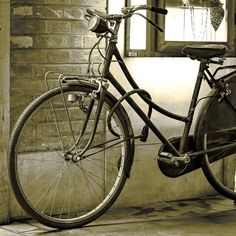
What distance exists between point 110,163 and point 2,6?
1439 millimetres

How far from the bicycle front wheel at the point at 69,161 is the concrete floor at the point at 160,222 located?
12 centimetres

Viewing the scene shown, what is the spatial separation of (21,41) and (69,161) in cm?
90

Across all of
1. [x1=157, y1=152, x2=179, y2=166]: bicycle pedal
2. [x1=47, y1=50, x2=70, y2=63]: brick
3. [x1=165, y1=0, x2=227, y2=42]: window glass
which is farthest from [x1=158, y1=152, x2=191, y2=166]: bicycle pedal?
[x1=165, y1=0, x2=227, y2=42]: window glass

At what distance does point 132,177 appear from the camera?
17.7ft

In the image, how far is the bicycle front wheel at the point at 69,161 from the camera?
4.62 meters

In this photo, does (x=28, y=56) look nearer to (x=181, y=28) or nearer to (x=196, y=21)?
(x=181, y=28)

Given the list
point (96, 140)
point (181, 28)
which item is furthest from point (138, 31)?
point (96, 140)

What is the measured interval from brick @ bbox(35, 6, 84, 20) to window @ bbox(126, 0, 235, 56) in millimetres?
441

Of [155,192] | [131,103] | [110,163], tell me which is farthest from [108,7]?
[155,192]

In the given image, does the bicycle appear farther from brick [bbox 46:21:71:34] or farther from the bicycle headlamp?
brick [bbox 46:21:71:34]

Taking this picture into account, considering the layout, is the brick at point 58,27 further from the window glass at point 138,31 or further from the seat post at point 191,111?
the seat post at point 191,111

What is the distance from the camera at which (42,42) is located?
4859 mm

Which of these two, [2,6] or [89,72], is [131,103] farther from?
[2,6]

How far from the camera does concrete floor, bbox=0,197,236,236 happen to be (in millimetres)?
4633
